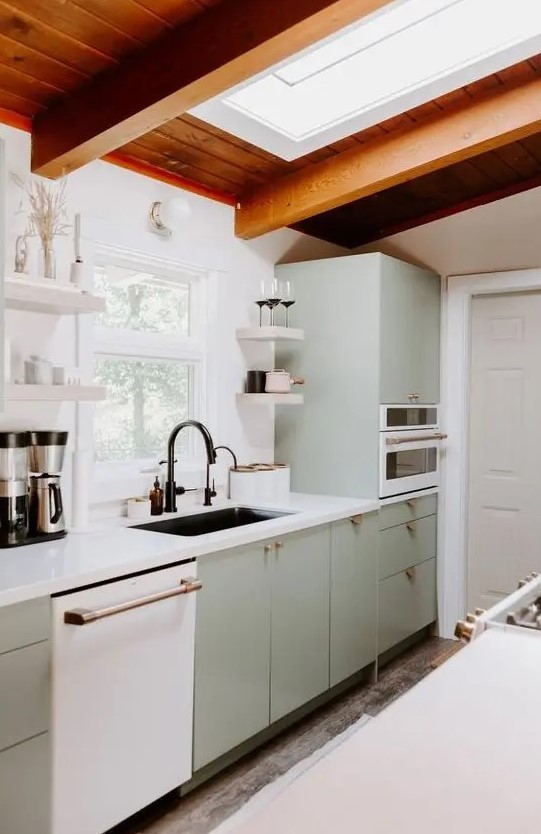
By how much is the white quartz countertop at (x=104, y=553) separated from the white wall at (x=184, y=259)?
1.13 ft

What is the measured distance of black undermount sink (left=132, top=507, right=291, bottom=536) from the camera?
2.90 m

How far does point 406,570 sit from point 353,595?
0.57 metres

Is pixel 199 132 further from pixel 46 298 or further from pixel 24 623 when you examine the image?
pixel 24 623

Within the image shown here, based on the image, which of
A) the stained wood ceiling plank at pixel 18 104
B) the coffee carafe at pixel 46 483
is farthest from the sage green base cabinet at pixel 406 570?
the stained wood ceiling plank at pixel 18 104

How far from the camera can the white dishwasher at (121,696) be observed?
6.44 ft

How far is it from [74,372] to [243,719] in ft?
4.56

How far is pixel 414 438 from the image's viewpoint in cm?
378

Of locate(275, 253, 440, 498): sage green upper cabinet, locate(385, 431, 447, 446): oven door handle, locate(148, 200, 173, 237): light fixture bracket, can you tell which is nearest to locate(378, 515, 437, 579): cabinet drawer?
locate(275, 253, 440, 498): sage green upper cabinet

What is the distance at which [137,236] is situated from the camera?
2.96 meters

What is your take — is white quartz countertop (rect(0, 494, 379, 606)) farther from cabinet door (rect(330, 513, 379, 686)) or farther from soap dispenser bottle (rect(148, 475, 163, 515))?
cabinet door (rect(330, 513, 379, 686))

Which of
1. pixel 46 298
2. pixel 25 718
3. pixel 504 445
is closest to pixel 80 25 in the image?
pixel 46 298

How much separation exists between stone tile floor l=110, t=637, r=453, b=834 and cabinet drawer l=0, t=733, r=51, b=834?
45 centimetres

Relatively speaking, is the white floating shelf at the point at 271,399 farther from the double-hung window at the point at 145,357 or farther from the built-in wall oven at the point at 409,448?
the built-in wall oven at the point at 409,448

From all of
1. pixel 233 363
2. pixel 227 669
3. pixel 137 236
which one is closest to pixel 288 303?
pixel 233 363
